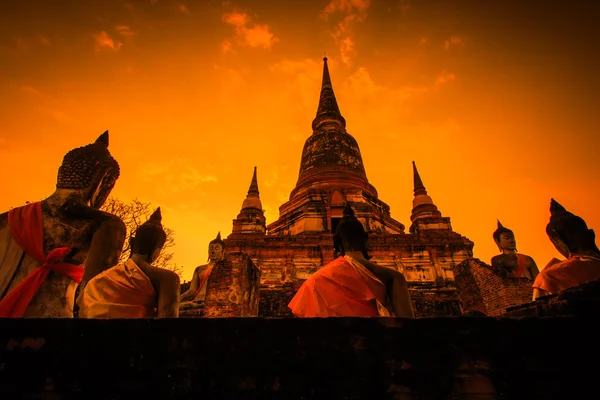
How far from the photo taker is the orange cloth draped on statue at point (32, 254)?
2.76m

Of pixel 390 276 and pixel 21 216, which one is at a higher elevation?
pixel 21 216

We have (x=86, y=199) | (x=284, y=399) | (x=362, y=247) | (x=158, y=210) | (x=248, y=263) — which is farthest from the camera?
(x=248, y=263)

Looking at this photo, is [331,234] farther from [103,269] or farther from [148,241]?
[103,269]

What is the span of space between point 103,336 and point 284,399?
1.05 metres

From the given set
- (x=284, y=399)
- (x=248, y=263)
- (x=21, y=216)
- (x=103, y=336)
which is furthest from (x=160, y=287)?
(x=248, y=263)

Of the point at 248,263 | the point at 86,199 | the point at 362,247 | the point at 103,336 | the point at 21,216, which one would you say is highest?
the point at 248,263

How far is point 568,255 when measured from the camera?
4457 mm

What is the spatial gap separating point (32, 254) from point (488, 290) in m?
8.97

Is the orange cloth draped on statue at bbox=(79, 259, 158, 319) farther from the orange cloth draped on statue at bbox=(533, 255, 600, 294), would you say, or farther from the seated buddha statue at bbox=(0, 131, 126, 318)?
the orange cloth draped on statue at bbox=(533, 255, 600, 294)

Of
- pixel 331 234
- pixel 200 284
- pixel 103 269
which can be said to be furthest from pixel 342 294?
pixel 331 234

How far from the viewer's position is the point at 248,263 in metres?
8.61

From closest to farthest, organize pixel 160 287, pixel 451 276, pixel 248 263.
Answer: pixel 160 287 < pixel 248 263 < pixel 451 276

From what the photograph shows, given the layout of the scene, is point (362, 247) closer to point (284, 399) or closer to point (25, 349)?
point (284, 399)

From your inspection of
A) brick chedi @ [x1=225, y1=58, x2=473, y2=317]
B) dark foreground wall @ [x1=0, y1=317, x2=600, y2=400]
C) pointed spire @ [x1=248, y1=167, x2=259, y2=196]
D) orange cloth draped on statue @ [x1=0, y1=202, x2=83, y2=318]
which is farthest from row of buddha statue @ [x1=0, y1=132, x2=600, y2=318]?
pointed spire @ [x1=248, y1=167, x2=259, y2=196]
